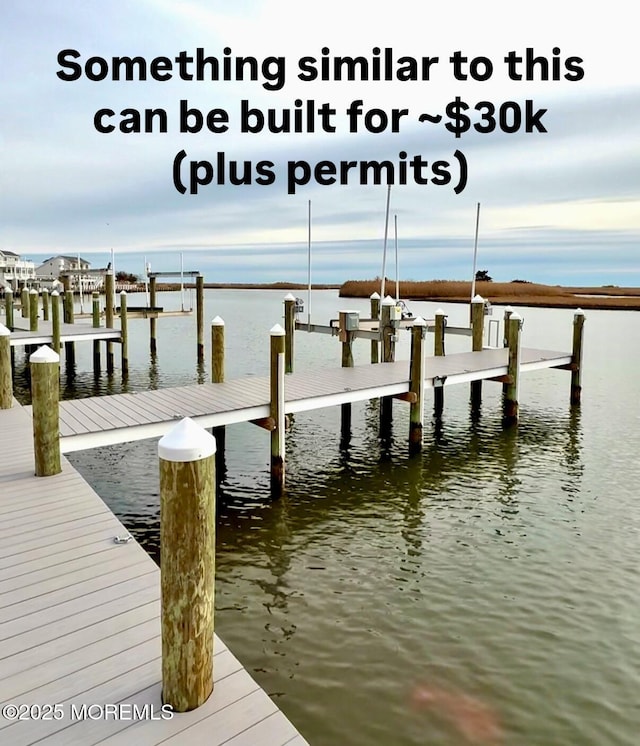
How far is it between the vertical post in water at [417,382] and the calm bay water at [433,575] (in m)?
0.49

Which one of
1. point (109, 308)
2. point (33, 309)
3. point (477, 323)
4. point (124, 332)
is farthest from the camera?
point (109, 308)

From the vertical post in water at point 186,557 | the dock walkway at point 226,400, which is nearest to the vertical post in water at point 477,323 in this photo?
the dock walkway at point 226,400

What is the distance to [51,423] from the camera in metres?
7.38

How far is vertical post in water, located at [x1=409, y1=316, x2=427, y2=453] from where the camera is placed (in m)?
12.7

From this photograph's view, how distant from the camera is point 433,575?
776 cm

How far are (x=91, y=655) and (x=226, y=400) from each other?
7304 millimetres

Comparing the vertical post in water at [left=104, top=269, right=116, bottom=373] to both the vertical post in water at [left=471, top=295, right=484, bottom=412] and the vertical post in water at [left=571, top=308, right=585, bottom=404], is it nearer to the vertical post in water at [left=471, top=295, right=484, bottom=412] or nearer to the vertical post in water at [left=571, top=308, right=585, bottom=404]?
the vertical post in water at [left=471, top=295, right=484, bottom=412]

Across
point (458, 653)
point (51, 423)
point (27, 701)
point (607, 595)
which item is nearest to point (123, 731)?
point (27, 701)

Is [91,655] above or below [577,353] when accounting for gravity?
below

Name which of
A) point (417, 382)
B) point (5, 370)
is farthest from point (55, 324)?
point (417, 382)

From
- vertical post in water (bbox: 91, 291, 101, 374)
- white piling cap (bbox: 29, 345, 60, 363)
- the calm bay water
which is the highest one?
white piling cap (bbox: 29, 345, 60, 363)

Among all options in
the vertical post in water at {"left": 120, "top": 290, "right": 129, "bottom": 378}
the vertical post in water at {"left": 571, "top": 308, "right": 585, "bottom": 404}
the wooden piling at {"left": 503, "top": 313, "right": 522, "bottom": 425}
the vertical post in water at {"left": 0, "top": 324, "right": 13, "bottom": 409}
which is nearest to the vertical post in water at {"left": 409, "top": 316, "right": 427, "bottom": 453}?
the wooden piling at {"left": 503, "top": 313, "right": 522, "bottom": 425}

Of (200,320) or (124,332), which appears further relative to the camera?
(200,320)

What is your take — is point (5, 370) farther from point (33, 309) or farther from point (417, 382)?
point (33, 309)
